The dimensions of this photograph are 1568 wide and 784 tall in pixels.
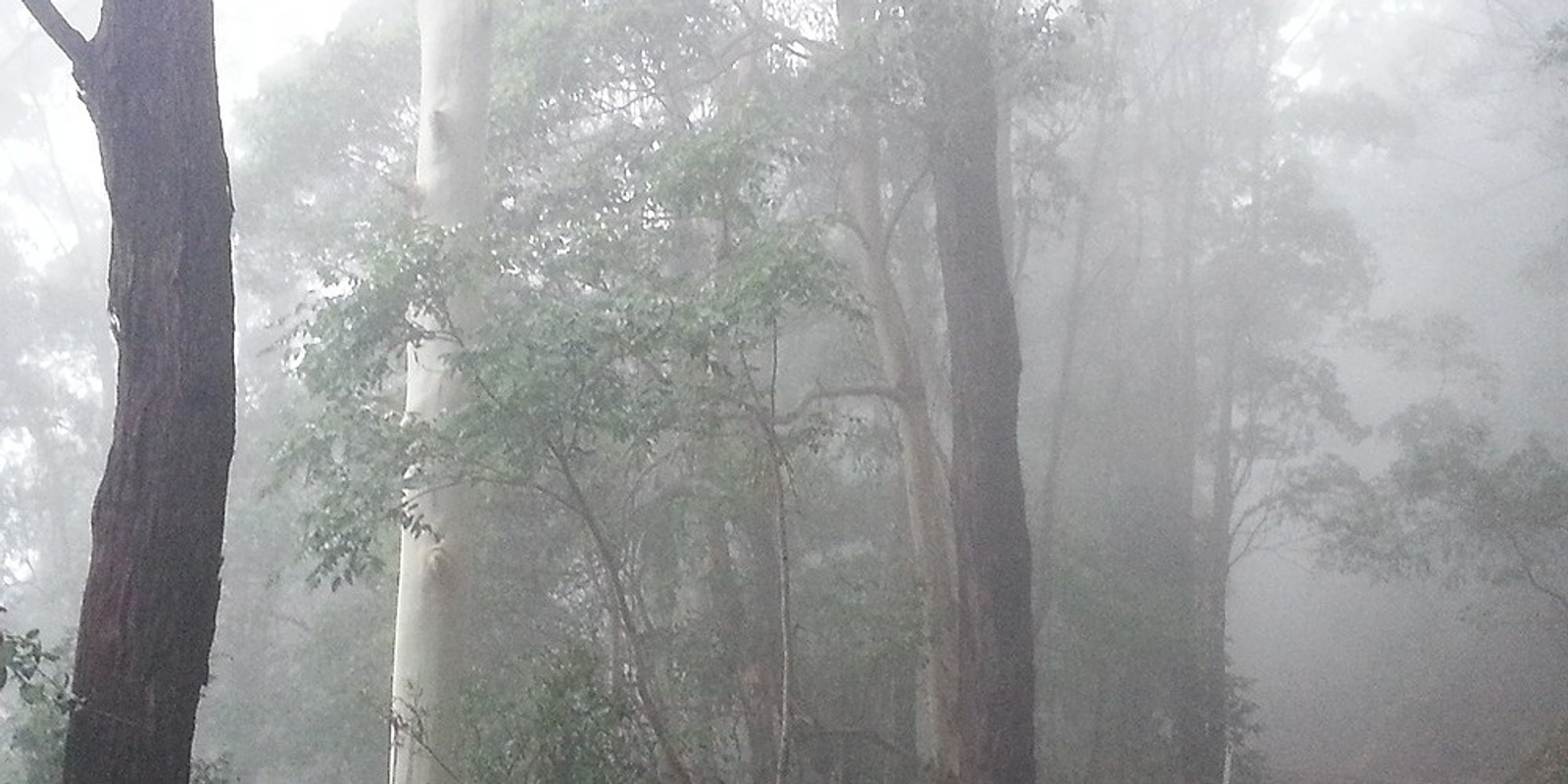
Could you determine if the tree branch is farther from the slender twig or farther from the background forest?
the slender twig

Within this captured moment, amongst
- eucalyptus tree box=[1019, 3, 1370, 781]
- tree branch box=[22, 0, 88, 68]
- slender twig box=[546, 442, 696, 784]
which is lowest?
slender twig box=[546, 442, 696, 784]

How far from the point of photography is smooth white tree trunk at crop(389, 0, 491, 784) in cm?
688

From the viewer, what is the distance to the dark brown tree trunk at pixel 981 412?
7.72 meters

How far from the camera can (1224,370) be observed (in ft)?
51.3

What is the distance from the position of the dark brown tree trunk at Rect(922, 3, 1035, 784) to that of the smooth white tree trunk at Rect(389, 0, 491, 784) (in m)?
2.73

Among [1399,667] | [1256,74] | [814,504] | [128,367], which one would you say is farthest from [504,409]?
[1399,667]

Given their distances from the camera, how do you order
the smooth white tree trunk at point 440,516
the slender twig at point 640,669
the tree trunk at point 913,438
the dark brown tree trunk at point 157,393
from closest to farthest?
the dark brown tree trunk at point 157,393
the slender twig at point 640,669
the smooth white tree trunk at point 440,516
the tree trunk at point 913,438

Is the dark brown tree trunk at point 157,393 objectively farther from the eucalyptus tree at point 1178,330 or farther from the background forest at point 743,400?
the eucalyptus tree at point 1178,330

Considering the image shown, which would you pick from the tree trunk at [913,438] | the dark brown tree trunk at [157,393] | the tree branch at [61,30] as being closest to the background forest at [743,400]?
the tree trunk at [913,438]

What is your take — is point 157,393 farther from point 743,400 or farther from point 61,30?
point 743,400

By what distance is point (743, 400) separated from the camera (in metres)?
6.36

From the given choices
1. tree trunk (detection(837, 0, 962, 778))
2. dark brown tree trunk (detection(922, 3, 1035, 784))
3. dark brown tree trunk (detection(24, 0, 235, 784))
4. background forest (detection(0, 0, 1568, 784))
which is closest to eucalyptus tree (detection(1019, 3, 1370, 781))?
background forest (detection(0, 0, 1568, 784))

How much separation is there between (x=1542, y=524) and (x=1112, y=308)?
4.60 meters

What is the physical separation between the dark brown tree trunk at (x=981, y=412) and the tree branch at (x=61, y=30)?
5.09m
